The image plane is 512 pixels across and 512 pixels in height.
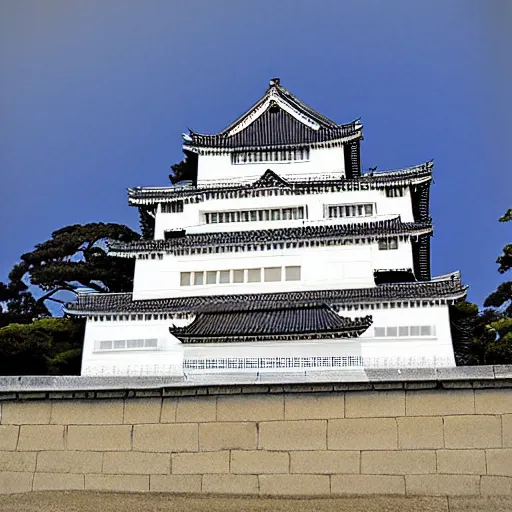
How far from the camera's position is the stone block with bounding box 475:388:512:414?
28.0ft

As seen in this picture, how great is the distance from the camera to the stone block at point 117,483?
29.1 feet

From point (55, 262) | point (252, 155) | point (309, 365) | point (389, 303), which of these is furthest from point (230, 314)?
point (55, 262)

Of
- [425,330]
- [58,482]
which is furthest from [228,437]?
[425,330]

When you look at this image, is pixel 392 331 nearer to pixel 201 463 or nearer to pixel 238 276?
pixel 238 276

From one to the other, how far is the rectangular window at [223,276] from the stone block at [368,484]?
22.0 meters

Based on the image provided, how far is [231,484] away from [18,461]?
10.9 ft

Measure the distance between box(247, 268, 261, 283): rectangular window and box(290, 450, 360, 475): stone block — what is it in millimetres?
21299

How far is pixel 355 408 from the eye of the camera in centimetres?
883

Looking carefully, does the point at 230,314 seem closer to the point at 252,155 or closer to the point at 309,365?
the point at 309,365

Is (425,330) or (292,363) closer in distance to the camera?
(292,363)

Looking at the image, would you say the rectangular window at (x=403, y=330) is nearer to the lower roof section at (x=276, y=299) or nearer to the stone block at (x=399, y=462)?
the lower roof section at (x=276, y=299)

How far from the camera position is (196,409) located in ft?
29.8

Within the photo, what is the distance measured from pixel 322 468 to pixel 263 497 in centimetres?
93

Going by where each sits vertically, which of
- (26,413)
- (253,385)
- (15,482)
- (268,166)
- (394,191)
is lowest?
(15,482)
